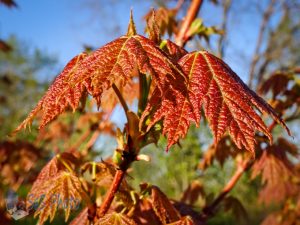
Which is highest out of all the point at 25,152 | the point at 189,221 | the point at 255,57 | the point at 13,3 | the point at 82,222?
the point at 255,57

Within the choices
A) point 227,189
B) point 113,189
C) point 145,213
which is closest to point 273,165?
point 227,189

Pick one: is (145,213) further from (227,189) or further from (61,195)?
(227,189)

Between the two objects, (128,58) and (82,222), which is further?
(82,222)

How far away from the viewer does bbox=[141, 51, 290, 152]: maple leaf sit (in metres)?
0.74

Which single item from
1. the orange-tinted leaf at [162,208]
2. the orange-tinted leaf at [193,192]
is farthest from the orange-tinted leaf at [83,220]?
the orange-tinted leaf at [193,192]

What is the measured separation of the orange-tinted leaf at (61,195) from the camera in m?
0.96

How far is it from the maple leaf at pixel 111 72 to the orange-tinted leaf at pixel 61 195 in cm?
21

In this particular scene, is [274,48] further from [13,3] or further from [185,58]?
[185,58]

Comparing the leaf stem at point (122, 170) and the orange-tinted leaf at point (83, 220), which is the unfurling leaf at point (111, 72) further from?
the orange-tinted leaf at point (83, 220)

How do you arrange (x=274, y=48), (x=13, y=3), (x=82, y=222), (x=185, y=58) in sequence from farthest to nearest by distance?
1. (x=274, y=48)
2. (x=13, y=3)
3. (x=82, y=222)
4. (x=185, y=58)

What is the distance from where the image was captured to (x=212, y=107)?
0.77 metres

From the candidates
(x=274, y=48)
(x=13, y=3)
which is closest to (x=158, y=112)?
(x=13, y=3)

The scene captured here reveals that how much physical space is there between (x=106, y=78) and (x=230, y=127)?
25 centimetres

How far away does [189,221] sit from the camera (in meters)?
0.90
